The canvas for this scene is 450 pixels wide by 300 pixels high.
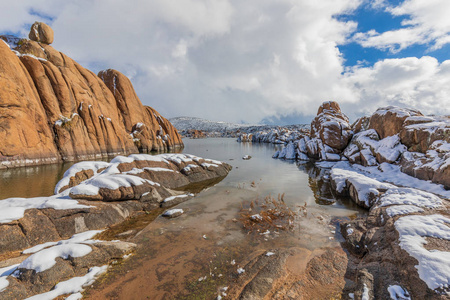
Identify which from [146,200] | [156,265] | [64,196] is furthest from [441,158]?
[64,196]

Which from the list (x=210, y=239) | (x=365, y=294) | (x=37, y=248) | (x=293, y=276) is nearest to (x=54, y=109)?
(x=37, y=248)

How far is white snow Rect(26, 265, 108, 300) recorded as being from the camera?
5.11m

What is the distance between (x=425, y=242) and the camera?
6086mm

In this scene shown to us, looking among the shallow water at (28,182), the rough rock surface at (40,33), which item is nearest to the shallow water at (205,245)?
the shallow water at (28,182)

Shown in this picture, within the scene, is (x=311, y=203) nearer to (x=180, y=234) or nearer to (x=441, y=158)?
(x=180, y=234)

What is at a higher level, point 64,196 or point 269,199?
point 64,196

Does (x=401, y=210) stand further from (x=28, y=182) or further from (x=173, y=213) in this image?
(x=28, y=182)

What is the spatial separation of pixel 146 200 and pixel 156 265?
6.95 m

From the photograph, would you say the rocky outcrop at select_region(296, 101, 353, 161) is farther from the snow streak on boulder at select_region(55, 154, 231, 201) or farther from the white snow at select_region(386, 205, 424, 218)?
the white snow at select_region(386, 205, 424, 218)

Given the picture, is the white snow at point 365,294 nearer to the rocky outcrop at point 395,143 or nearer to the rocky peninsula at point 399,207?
the rocky peninsula at point 399,207

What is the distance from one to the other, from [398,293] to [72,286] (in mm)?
9591

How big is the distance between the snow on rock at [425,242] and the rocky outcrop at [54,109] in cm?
4218

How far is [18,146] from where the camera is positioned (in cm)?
2666

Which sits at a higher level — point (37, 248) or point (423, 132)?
point (423, 132)
